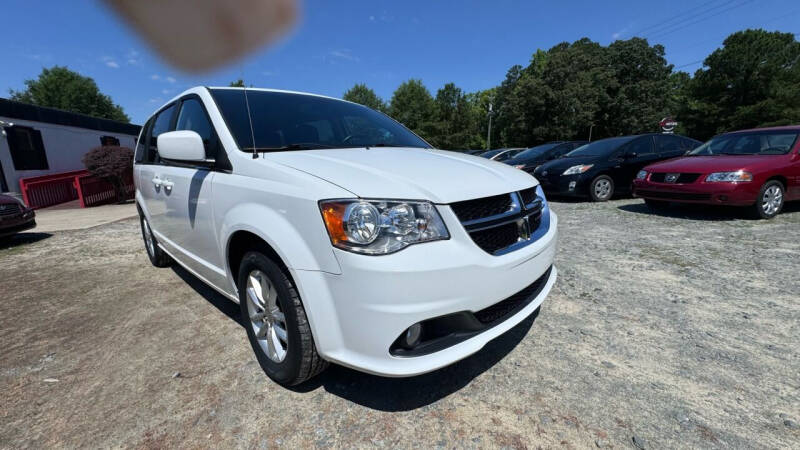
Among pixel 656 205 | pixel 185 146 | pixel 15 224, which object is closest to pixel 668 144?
pixel 656 205

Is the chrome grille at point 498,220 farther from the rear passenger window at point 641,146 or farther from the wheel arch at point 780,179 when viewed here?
the rear passenger window at point 641,146

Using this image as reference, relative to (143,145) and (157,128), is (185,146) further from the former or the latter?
(143,145)

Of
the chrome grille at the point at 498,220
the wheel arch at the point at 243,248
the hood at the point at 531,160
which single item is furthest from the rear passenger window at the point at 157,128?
the hood at the point at 531,160

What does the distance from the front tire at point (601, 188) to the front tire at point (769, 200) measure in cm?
246

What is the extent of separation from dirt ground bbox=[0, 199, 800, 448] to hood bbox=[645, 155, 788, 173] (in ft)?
7.60

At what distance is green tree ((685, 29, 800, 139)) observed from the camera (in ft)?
93.3

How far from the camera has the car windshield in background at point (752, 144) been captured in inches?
212

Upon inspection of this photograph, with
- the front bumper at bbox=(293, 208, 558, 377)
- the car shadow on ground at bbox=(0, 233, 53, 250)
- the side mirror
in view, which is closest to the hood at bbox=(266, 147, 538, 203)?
the front bumper at bbox=(293, 208, 558, 377)

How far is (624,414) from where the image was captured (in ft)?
5.47

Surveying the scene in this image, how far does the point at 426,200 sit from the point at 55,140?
714 inches

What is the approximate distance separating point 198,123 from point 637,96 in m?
44.2

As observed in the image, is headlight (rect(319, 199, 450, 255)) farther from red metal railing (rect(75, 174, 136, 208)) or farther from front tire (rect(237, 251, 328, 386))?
red metal railing (rect(75, 174, 136, 208))

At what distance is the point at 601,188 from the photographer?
7422 millimetres

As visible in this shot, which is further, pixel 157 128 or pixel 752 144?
pixel 752 144
